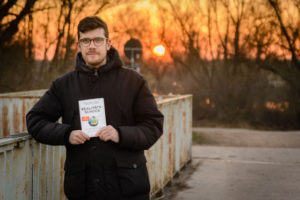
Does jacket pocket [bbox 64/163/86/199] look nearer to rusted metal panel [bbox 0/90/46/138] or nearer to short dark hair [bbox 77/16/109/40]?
short dark hair [bbox 77/16/109/40]

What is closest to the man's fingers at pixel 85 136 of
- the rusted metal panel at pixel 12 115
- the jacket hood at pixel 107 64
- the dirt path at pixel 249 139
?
the jacket hood at pixel 107 64

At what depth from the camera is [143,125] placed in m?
2.97

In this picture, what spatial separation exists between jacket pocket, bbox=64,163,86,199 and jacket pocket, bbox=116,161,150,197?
0.24 meters

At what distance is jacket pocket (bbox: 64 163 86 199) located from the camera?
2.88 m

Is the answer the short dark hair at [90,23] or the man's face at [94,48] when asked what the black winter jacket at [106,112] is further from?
the short dark hair at [90,23]

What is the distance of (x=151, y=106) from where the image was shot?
301 centimetres

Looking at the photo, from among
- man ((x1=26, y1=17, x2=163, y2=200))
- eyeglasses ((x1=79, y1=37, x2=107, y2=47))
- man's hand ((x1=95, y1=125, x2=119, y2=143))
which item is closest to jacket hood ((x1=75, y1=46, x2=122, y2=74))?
man ((x1=26, y1=17, x2=163, y2=200))

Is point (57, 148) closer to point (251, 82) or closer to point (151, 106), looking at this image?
point (151, 106)

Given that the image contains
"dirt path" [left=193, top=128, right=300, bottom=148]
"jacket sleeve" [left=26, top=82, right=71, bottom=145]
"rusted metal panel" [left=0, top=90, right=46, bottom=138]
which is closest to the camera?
"jacket sleeve" [left=26, top=82, right=71, bottom=145]

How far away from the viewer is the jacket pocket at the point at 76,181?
9.45 ft

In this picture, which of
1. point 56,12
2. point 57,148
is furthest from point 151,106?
point 56,12

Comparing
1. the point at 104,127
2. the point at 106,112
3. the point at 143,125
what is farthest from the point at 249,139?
the point at 104,127

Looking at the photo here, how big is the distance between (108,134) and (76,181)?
0.39 meters

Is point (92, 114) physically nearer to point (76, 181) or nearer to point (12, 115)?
point (76, 181)
